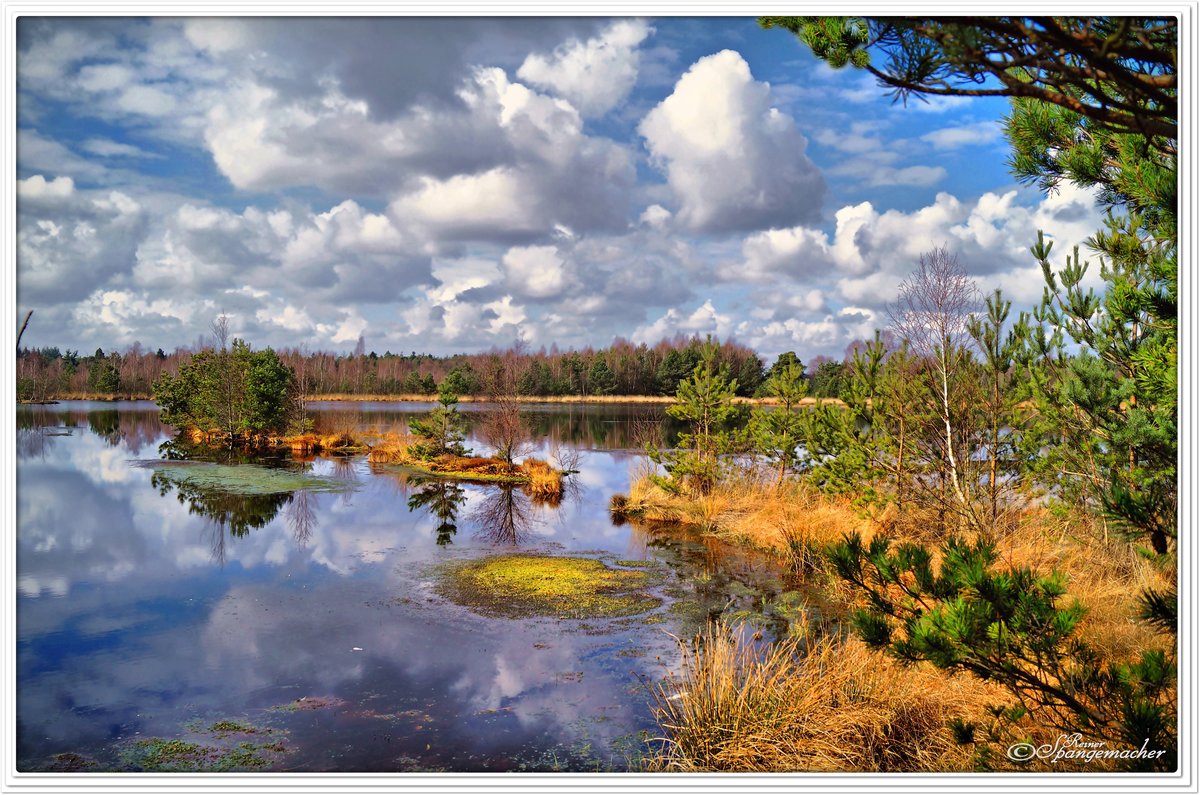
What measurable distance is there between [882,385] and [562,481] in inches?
471

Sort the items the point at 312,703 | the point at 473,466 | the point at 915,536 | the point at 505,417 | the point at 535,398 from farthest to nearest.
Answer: the point at 535,398 < the point at 473,466 < the point at 505,417 < the point at 915,536 < the point at 312,703

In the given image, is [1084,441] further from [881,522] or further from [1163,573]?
[881,522]

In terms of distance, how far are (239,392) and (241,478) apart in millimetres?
11314

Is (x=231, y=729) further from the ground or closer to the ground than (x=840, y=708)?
closer to the ground

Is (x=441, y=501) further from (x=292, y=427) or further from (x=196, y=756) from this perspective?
(x=292, y=427)

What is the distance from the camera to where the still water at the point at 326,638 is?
19.2 ft

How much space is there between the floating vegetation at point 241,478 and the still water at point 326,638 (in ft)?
5.76

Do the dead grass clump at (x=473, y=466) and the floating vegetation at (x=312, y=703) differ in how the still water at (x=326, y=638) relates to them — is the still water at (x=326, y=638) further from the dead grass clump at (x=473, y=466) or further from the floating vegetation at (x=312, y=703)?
the dead grass clump at (x=473, y=466)

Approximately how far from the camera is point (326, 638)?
Result: 8.35 meters

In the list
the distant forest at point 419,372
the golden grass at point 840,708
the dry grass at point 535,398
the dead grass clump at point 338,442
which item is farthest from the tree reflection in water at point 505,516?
the dry grass at point 535,398

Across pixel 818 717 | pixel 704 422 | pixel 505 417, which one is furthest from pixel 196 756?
pixel 505 417

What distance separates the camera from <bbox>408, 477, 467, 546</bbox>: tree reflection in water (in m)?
14.9

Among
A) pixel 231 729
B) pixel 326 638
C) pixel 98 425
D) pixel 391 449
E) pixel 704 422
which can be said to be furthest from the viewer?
pixel 98 425
